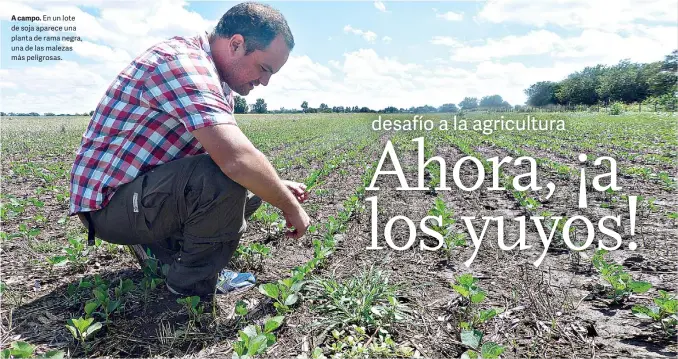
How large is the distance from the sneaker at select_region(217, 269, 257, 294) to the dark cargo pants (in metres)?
0.16

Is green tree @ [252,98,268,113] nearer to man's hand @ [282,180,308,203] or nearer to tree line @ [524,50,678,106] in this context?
tree line @ [524,50,678,106]

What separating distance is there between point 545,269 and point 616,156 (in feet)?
23.9

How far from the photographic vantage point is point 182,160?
2.45 m

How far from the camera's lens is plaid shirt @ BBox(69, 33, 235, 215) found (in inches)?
85.7

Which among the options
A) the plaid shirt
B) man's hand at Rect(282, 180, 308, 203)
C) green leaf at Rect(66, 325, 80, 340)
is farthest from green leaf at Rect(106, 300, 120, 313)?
man's hand at Rect(282, 180, 308, 203)

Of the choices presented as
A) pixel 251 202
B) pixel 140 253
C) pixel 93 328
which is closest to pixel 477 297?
pixel 251 202

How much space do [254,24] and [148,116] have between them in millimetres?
711

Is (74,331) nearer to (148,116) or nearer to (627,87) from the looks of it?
(148,116)

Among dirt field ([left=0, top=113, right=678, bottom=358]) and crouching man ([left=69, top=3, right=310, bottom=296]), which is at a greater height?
crouching man ([left=69, top=3, right=310, bottom=296])

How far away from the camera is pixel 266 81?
2.69 meters

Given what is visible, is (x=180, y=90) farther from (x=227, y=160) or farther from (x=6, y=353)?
(x=6, y=353)

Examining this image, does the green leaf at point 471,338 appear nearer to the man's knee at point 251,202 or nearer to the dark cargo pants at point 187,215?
the dark cargo pants at point 187,215

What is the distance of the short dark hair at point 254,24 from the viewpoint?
246 cm

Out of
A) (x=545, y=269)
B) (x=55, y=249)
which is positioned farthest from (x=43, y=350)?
(x=545, y=269)
